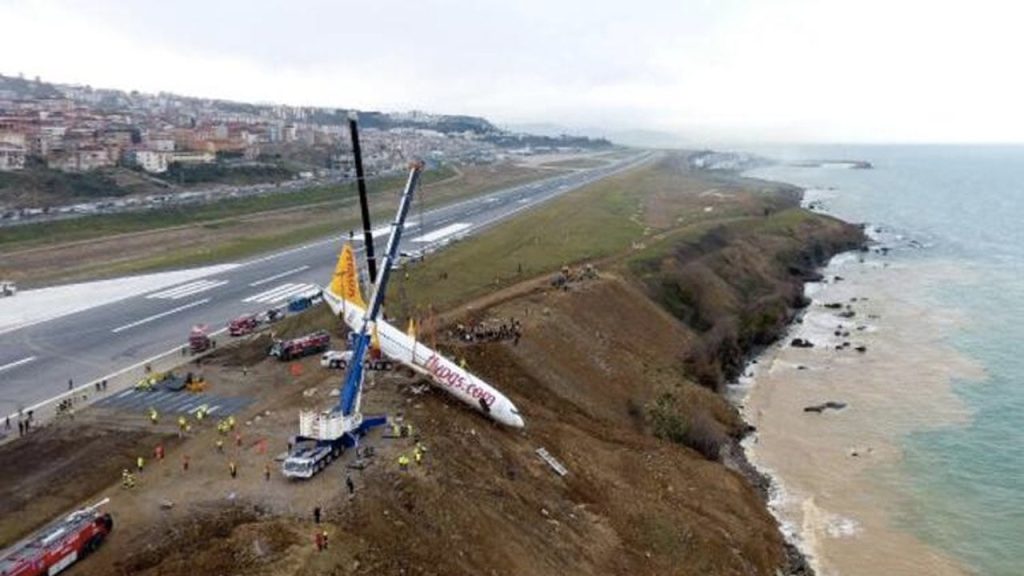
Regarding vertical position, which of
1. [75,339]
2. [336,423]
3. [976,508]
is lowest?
[976,508]

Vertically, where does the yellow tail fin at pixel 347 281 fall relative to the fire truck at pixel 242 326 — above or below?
above

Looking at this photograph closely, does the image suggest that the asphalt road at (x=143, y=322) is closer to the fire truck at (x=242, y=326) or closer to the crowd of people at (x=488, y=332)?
the fire truck at (x=242, y=326)

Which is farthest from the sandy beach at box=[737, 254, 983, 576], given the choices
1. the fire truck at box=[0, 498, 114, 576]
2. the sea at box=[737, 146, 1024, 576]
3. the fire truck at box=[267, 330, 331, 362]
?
the fire truck at box=[0, 498, 114, 576]

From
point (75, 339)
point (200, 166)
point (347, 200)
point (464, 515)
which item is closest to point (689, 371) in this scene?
point (464, 515)

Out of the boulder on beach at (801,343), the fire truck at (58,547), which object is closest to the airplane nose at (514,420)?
the fire truck at (58,547)

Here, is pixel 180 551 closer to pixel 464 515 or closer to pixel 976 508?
pixel 464 515

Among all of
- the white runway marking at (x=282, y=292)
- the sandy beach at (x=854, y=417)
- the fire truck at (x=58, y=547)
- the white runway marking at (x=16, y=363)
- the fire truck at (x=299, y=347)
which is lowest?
the sandy beach at (x=854, y=417)
